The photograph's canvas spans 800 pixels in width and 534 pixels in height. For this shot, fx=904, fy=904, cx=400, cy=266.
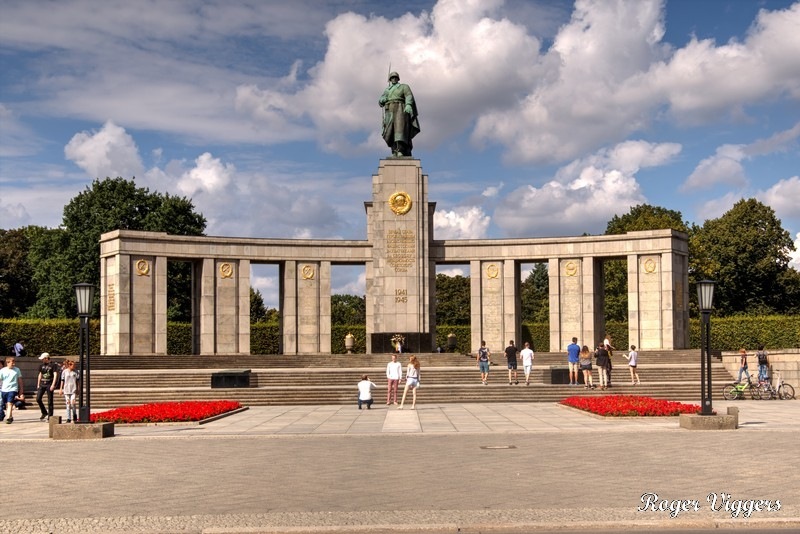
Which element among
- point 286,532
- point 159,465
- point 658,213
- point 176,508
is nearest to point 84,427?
point 159,465

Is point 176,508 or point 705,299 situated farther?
point 705,299

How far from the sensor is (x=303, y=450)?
18.1 meters

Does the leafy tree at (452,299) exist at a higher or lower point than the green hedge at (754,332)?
higher

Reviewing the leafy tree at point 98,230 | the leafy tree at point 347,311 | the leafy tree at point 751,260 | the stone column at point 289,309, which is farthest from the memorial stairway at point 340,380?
the leafy tree at point 347,311

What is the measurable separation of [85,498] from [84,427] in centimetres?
886

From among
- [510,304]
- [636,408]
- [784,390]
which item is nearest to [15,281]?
[510,304]

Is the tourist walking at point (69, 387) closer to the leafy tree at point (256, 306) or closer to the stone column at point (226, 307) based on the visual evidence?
the stone column at point (226, 307)

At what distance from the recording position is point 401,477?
14.2m

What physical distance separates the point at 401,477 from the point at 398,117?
39439 millimetres

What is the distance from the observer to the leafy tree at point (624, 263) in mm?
70812

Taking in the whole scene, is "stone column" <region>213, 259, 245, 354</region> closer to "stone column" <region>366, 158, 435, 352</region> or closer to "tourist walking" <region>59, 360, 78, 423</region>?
"stone column" <region>366, 158, 435, 352</region>

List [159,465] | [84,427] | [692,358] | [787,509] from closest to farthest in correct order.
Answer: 1. [787,509]
2. [159,465]
3. [84,427]
4. [692,358]

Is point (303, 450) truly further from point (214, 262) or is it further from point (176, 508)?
point (214, 262)

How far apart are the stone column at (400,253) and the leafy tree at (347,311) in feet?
142
